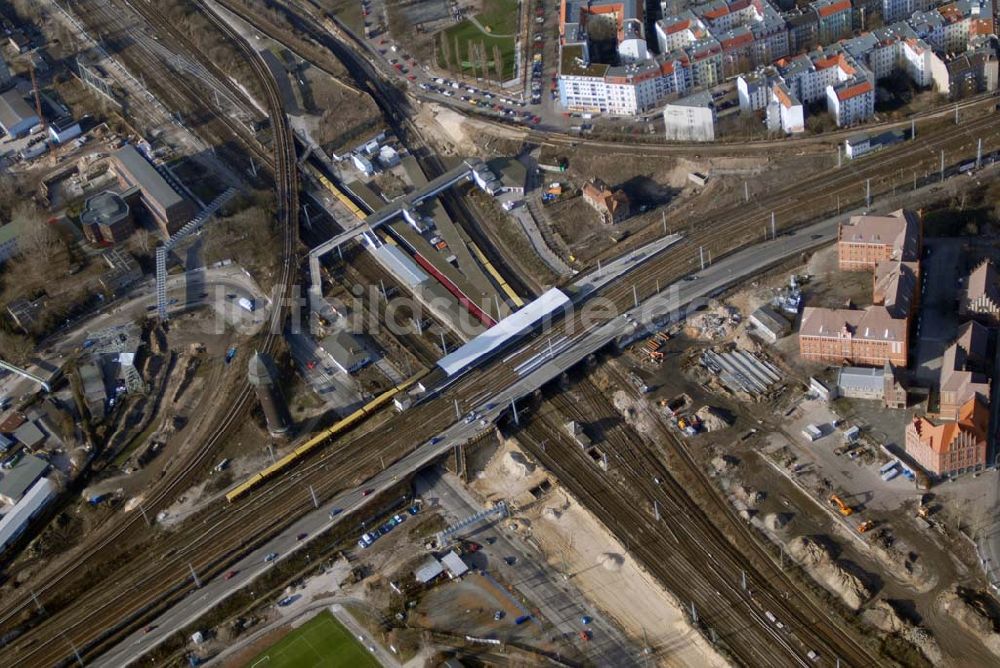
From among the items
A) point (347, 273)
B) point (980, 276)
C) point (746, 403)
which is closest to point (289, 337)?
point (347, 273)

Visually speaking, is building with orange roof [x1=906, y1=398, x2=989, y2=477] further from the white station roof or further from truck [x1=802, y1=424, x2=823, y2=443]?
the white station roof

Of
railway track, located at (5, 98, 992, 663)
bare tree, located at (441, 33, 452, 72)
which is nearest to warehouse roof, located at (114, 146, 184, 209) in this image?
bare tree, located at (441, 33, 452, 72)

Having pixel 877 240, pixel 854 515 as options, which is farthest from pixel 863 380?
pixel 877 240

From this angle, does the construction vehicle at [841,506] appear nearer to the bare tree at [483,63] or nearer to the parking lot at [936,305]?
the parking lot at [936,305]

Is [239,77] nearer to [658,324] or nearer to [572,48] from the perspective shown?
[572,48]

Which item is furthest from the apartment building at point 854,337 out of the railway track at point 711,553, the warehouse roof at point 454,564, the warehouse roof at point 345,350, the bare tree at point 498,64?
the bare tree at point 498,64

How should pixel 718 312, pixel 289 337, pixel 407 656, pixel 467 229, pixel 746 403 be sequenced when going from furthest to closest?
pixel 467 229 < pixel 289 337 < pixel 718 312 < pixel 746 403 < pixel 407 656
